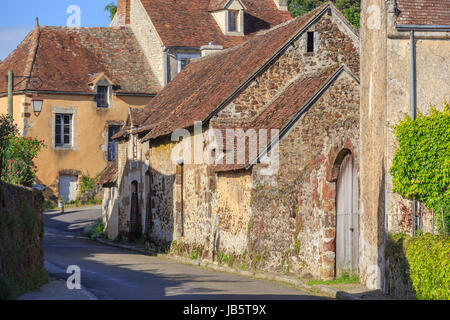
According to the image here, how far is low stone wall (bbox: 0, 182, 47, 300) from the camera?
11805 millimetres

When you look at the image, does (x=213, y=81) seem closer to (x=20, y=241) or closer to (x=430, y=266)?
(x=20, y=241)

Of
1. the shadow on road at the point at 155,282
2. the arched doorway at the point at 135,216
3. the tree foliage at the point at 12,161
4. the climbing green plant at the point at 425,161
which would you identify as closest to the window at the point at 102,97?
the arched doorway at the point at 135,216

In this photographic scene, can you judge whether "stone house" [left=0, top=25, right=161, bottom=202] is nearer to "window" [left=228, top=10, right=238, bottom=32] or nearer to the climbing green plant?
"window" [left=228, top=10, right=238, bottom=32]

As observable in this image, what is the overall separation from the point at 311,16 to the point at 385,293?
37.7 feet

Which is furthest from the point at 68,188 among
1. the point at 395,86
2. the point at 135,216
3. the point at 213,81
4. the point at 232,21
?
the point at 395,86

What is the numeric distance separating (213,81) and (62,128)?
740 inches

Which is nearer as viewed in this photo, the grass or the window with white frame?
the grass

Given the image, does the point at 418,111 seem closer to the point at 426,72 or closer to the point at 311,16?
the point at 426,72

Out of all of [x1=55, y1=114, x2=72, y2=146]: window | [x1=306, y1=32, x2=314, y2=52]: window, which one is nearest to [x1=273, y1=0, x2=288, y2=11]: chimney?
[x1=55, y1=114, x2=72, y2=146]: window

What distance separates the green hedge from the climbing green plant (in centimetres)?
113

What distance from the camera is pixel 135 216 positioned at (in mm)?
31875

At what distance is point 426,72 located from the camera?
15.8 meters

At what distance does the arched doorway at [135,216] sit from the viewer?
3175cm

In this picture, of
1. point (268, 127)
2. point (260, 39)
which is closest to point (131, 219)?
point (260, 39)
